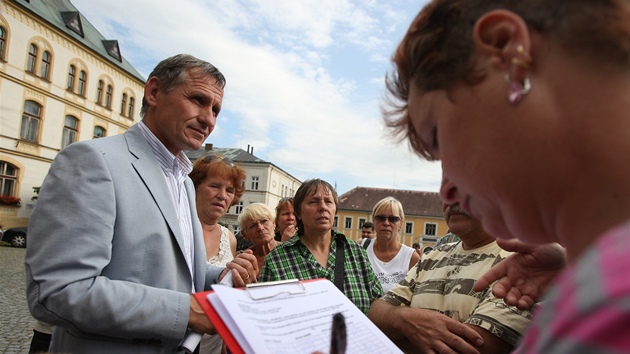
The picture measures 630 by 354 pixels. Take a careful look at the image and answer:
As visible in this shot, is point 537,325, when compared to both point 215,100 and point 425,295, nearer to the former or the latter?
point 425,295

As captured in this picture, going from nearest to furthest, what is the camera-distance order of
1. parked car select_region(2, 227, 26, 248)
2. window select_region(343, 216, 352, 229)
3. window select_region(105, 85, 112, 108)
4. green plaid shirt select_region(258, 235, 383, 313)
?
green plaid shirt select_region(258, 235, 383, 313), parked car select_region(2, 227, 26, 248), window select_region(105, 85, 112, 108), window select_region(343, 216, 352, 229)

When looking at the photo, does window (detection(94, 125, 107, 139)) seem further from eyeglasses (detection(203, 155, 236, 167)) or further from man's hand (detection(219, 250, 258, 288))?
man's hand (detection(219, 250, 258, 288))

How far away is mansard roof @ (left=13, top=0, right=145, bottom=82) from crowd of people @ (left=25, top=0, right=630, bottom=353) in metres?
29.0

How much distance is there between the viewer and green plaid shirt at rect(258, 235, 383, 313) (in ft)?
11.2

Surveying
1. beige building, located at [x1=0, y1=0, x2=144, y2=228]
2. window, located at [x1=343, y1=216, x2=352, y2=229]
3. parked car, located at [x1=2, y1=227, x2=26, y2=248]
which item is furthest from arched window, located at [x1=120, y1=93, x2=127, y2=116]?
window, located at [x1=343, y1=216, x2=352, y2=229]

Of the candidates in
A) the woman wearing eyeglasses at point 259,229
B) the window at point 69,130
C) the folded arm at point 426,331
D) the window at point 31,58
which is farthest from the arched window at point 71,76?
the folded arm at point 426,331

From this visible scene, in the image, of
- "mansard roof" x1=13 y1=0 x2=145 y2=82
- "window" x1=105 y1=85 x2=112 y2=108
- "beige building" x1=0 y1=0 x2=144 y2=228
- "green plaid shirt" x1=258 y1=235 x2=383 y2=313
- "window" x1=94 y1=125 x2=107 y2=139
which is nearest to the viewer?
"green plaid shirt" x1=258 y1=235 x2=383 y2=313

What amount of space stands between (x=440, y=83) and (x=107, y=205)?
4.65ft

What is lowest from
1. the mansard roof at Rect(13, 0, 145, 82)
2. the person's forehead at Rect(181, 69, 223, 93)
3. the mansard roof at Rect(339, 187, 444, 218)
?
the person's forehead at Rect(181, 69, 223, 93)

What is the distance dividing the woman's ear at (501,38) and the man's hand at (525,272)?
76 centimetres

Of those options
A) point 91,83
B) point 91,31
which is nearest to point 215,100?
point 91,83

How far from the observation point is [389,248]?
572cm

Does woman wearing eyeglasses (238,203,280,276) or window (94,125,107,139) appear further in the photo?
window (94,125,107,139)

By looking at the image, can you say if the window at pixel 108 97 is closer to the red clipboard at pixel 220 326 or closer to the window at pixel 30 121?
the window at pixel 30 121
